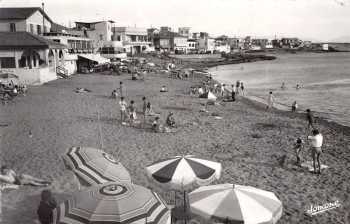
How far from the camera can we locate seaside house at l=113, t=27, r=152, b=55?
7744 cm

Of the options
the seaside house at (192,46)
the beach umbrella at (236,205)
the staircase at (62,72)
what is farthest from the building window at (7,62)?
the seaside house at (192,46)

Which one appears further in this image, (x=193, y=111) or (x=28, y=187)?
(x=193, y=111)

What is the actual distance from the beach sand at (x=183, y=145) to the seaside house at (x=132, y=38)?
5422 centimetres

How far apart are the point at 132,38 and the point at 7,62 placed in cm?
5523

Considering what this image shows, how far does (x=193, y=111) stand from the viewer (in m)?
22.1

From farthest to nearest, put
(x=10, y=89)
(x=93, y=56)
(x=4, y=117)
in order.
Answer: (x=93, y=56) < (x=10, y=89) < (x=4, y=117)

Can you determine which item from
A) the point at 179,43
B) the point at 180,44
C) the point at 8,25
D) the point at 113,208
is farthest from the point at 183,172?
the point at 180,44

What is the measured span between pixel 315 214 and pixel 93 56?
43185mm

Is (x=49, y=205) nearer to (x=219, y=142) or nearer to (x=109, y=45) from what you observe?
(x=219, y=142)

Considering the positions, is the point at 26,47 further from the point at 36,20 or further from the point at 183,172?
the point at 183,172

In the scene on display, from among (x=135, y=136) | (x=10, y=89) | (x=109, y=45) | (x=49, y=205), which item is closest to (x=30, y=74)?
(x=10, y=89)

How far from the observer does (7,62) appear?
30.5m

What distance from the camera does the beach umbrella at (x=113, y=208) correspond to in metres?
5.27

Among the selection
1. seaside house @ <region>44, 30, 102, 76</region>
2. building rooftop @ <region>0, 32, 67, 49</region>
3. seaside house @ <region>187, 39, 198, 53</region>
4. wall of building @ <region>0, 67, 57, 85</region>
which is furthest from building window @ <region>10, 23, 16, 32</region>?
seaside house @ <region>187, 39, 198, 53</region>
